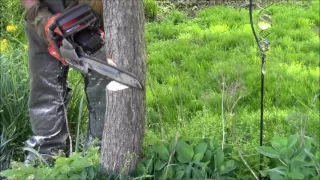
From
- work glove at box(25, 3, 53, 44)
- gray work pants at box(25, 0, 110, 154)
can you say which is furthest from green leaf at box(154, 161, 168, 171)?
work glove at box(25, 3, 53, 44)

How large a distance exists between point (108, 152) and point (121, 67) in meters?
0.41

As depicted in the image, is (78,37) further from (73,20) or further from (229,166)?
(229,166)

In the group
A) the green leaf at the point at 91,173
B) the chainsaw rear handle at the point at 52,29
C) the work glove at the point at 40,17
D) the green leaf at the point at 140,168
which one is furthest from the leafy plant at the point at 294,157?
the work glove at the point at 40,17

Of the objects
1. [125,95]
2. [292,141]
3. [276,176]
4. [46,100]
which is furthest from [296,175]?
[46,100]

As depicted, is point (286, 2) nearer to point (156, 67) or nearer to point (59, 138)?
point (156, 67)

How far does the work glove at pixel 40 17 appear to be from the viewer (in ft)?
9.56

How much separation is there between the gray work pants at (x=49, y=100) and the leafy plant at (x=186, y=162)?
0.73 m

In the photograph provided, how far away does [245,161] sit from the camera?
251 centimetres

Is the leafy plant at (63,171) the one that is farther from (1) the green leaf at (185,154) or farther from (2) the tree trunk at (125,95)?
(1) the green leaf at (185,154)

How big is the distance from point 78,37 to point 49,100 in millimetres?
687

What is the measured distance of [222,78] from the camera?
120 inches

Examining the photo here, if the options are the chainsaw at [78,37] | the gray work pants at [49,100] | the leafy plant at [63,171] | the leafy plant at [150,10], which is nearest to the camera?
the leafy plant at [63,171]

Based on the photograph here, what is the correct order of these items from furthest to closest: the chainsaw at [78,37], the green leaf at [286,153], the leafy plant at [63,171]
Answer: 1. the chainsaw at [78,37]
2. the leafy plant at [63,171]
3. the green leaf at [286,153]

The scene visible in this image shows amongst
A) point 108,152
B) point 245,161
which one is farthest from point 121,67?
point 245,161
